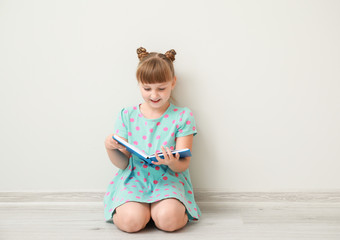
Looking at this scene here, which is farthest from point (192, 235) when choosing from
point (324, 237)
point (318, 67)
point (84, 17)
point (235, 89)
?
point (84, 17)

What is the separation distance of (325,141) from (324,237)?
456mm

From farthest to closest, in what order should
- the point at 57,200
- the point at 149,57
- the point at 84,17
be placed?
the point at 57,200
the point at 84,17
the point at 149,57

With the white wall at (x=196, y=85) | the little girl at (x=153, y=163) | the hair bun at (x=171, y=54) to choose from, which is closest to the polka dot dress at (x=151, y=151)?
the little girl at (x=153, y=163)

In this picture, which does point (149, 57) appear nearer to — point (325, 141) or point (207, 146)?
point (207, 146)

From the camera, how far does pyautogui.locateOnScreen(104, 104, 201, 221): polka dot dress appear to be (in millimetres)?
1359

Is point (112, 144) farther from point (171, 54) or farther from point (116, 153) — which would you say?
point (171, 54)

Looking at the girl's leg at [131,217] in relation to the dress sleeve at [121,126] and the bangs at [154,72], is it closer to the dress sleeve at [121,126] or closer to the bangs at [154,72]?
the dress sleeve at [121,126]

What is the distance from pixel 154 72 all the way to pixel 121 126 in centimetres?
30

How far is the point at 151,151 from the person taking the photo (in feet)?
4.61

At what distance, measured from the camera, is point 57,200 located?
1599mm

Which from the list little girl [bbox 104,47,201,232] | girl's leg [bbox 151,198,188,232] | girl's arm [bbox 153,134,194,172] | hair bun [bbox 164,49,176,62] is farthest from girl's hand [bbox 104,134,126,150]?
hair bun [bbox 164,49,176,62]

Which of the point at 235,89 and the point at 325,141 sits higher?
the point at 235,89

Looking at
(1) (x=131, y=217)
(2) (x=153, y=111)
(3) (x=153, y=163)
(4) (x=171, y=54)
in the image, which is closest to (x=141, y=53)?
(4) (x=171, y=54)

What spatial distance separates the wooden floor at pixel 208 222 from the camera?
1248 millimetres
